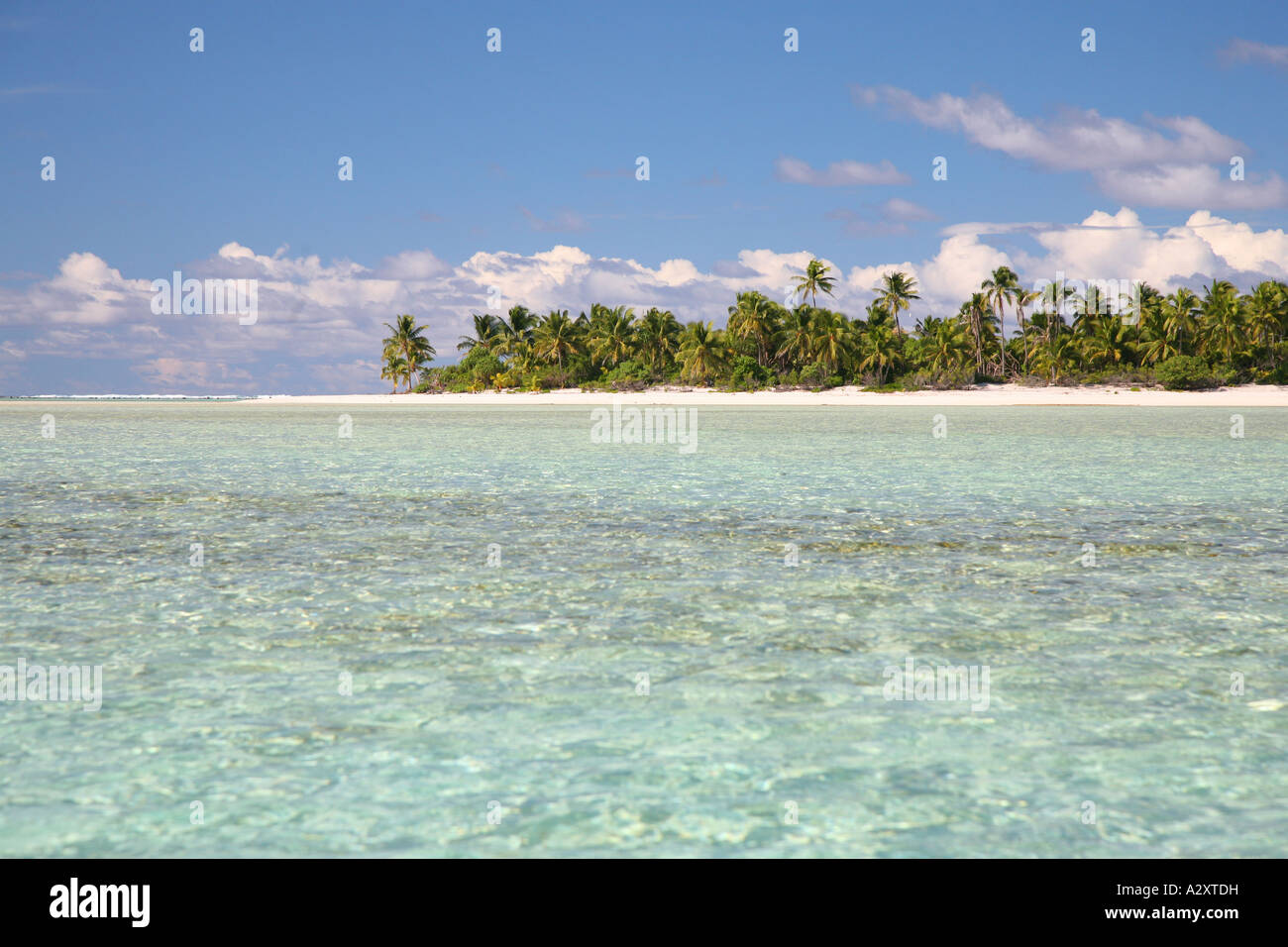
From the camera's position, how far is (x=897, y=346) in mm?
87375

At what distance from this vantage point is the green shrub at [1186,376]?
7344cm

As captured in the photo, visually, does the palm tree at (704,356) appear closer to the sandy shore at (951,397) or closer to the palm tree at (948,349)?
the sandy shore at (951,397)

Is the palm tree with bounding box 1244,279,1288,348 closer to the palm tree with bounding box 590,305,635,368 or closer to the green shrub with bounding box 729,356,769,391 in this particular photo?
the green shrub with bounding box 729,356,769,391

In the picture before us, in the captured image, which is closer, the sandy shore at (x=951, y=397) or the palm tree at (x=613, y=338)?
the sandy shore at (x=951, y=397)

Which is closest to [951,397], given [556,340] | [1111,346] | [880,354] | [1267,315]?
[880,354]

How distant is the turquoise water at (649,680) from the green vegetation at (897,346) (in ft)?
237

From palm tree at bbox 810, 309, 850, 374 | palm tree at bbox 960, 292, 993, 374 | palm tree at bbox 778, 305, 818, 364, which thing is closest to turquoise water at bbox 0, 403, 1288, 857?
palm tree at bbox 810, 309, 850, 374

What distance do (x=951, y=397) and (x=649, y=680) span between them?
245 ft

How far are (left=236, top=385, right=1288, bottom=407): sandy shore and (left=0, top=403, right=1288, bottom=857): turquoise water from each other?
60.6 meters

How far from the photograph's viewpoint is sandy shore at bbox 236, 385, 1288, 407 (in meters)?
68.1

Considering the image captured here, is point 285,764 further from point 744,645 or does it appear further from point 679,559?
point 679,559

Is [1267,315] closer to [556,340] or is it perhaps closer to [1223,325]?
[1223,325]

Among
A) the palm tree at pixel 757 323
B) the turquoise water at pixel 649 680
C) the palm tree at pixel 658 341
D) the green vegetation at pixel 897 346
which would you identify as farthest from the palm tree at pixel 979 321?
the turquoise water at pixel 649 680
